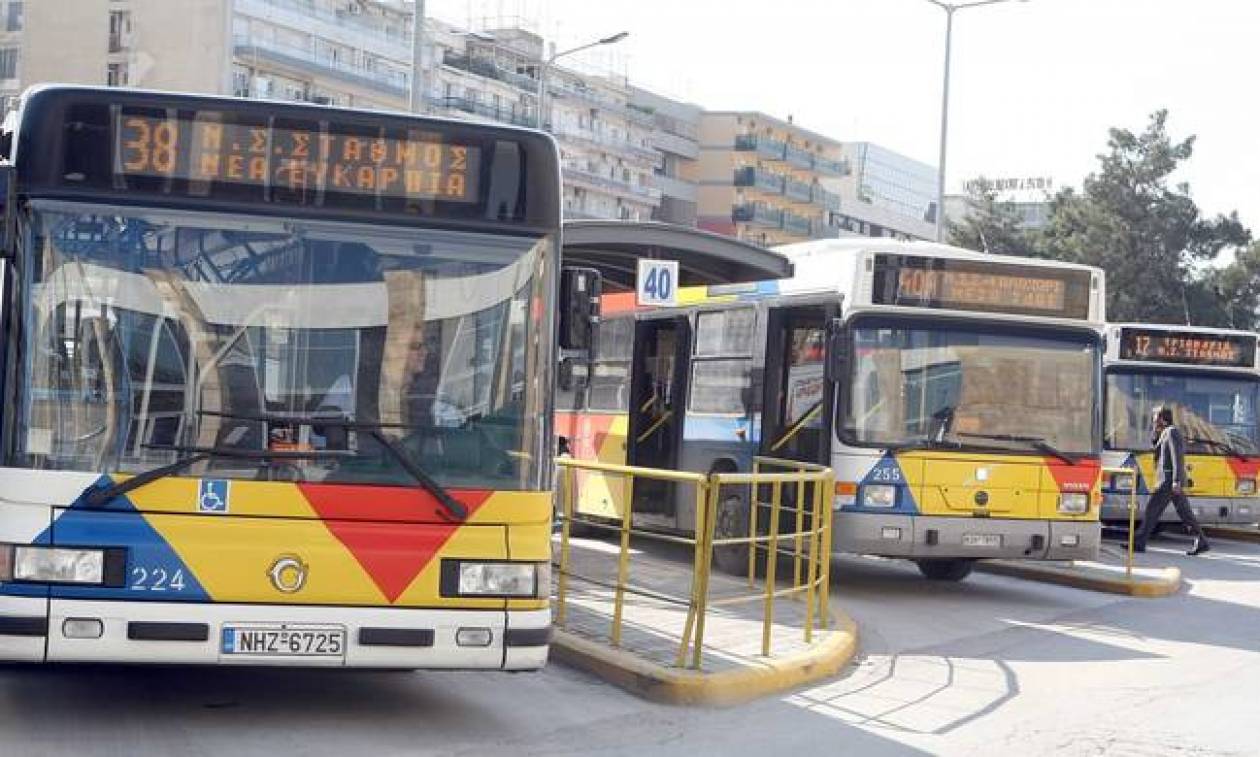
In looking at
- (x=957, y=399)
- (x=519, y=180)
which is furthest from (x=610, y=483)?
(x=957, y=399)

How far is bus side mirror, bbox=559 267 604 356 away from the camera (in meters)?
9.18

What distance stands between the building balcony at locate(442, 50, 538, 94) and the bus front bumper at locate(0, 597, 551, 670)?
249 feet

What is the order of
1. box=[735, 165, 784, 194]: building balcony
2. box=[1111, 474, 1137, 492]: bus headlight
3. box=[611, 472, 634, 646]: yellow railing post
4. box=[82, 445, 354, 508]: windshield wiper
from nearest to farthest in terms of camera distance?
box=[82, 445, 354, 508]: windshield wiper → box=[611, 472, 634, 646]: yellow railing post → box=[1111, 474, 1137, 492]: bus headlight → box=[735, 165, 784, 194]: building balcony

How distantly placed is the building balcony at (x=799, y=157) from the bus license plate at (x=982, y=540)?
3550 inches

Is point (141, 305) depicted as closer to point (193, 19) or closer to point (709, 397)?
point (709, 397)

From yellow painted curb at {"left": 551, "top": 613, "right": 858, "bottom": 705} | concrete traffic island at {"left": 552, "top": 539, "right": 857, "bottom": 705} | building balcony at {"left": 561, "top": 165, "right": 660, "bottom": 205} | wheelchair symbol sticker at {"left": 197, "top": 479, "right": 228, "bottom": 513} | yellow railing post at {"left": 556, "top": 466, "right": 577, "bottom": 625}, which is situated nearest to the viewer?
wheelchair symbol sticker at {"left": 197, "top": 479, "right": 228, "bottom": 513}

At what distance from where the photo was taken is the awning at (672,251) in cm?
1797

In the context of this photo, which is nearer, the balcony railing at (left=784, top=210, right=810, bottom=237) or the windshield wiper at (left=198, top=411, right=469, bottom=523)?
the windshield wiper at (left=198, top=411, right=469, bottom=523)

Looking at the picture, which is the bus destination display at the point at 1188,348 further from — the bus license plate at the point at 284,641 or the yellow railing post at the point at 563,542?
the bus license plate at the point at 284,641

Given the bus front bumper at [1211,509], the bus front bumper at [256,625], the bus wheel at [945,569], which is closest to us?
the bus front bumper at [256,625]

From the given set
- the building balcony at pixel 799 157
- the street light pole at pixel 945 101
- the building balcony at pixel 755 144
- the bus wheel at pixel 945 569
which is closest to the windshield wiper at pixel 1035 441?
the bus wheel at pixel 945 569

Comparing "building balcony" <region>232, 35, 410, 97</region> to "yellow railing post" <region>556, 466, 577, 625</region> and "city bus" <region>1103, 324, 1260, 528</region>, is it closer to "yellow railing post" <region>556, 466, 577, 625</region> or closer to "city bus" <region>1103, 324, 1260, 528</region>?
"city bus" <region>1103, 324, 1260, 528</region>

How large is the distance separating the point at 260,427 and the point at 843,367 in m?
7.55

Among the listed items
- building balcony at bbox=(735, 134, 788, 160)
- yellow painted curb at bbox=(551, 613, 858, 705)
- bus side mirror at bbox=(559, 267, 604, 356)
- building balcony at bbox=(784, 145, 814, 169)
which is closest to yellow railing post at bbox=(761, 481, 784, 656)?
yellow painted curb at bbox=(551, 613, 858, 705)
